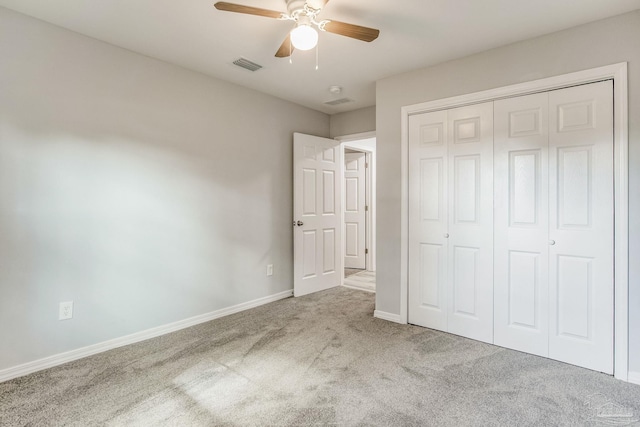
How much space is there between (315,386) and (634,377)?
2055 millimetres

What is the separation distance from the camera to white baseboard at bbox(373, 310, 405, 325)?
3164 mm

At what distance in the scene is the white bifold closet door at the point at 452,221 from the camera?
270cm

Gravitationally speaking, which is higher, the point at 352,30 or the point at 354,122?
the point at 354,122

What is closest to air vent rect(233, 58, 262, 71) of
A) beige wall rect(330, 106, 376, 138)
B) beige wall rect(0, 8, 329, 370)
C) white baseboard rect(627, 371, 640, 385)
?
beige wall rect(0, 8, 329, 370)

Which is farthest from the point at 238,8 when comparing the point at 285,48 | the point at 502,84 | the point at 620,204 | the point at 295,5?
the point at 620,204

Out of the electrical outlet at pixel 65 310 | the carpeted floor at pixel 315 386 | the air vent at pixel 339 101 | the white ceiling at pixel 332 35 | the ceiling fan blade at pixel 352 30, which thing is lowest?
the carpeted floor at pixel 315 386

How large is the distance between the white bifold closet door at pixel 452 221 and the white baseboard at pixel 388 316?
13 centimetres

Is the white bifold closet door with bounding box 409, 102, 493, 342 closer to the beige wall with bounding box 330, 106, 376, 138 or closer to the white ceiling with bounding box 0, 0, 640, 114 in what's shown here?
the white ceiling with bounding box 0, 0, 640, 114

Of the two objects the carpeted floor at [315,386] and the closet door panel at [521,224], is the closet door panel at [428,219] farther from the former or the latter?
the closet door panel at [521,224]

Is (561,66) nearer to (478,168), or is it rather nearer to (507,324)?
(478,168)

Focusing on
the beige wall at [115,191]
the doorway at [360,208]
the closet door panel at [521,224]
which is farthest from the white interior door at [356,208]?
the closet door panel at [521,224]

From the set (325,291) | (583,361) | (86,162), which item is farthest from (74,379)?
(583,361)

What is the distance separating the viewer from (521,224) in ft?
8.29

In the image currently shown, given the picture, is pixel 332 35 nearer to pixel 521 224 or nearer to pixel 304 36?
pixel 304 36
